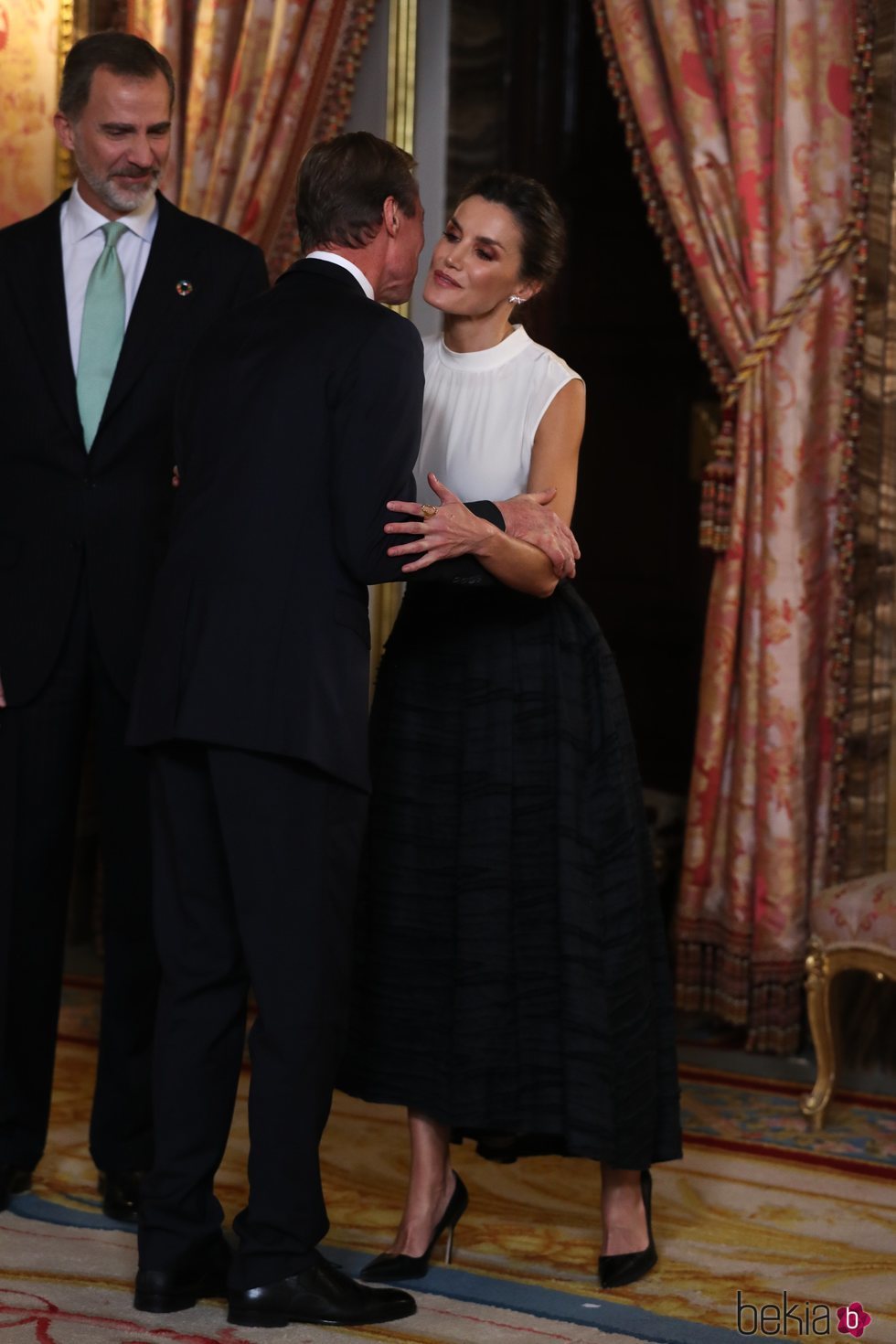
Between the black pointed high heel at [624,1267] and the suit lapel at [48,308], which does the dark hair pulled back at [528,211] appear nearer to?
the suit lapel at [48,308]

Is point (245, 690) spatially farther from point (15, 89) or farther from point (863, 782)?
point (15, 89)

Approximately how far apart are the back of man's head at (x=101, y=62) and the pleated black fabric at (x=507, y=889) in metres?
1.09

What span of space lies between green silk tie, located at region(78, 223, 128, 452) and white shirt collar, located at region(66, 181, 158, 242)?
25 millimetres

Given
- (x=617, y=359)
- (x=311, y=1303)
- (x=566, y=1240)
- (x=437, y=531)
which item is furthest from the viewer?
(x=617, y=359)

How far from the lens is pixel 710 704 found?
403cm

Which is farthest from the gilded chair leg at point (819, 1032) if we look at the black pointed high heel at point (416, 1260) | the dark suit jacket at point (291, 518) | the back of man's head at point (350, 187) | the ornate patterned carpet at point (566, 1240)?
the back of man's head at point (350, 187)

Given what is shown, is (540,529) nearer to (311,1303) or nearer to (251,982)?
(251,982)

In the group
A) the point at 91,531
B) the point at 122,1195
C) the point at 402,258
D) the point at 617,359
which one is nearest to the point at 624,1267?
the point at 122,1195

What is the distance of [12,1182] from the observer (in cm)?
304

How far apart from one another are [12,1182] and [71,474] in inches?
50.8

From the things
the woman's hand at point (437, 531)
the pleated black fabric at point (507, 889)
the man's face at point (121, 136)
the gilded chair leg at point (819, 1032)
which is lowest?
the gilded chair leg at point (819, 1032)

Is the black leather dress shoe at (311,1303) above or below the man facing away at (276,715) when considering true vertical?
below

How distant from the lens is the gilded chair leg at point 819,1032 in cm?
356

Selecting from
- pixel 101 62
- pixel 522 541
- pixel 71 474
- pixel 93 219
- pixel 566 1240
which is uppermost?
pixel 101 62
